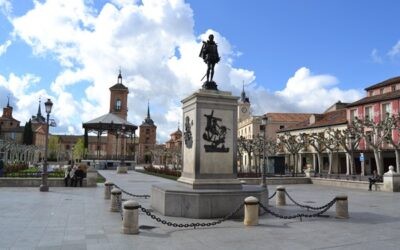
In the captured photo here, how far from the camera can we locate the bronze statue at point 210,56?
14.3 m

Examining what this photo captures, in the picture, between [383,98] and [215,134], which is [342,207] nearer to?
[215,134]

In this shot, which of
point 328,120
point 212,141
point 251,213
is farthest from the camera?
point 328,120

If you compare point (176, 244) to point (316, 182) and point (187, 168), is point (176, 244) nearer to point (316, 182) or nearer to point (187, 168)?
point (187, 168)

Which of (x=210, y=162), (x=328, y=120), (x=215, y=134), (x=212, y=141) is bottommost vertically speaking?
(x=210, y=162)

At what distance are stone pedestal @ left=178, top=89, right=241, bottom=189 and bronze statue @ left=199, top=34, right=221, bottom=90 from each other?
1.88 ft

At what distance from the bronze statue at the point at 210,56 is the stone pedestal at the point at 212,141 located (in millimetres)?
572

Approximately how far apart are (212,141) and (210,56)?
3.17m

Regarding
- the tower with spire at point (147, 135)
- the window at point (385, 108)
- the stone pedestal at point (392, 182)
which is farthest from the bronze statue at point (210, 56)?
the tower with spire at point (147, 135)

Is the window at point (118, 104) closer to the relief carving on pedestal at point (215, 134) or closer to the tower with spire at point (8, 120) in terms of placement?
the tower with spire at point (8, 120)

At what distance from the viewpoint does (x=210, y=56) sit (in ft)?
46.9

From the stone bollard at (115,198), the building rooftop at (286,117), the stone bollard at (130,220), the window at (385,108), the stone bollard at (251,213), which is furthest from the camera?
the building rooftop at (286,117)

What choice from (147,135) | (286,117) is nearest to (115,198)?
(286,117)

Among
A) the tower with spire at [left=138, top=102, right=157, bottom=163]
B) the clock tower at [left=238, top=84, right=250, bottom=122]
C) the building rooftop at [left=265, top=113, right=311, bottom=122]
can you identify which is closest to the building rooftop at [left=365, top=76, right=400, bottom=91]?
the building rooftop at [left=265, top=113, right=311, bottom=122]

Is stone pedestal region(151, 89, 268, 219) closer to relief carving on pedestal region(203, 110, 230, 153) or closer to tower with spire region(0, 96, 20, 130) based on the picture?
relief carving on pedestal region(203, 110, 230, 153)
